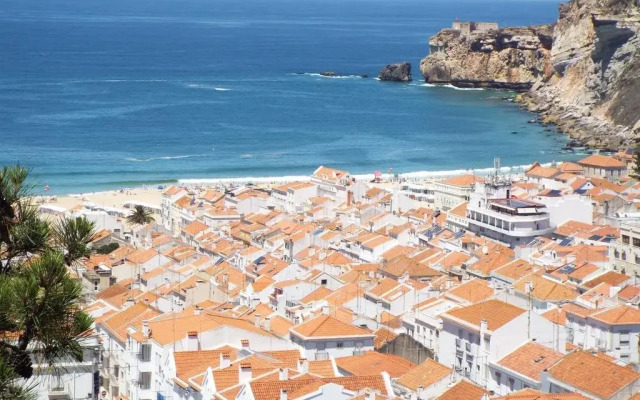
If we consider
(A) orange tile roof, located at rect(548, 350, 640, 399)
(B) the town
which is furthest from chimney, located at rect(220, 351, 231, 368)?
(A) orange tile roof, located at rect(548, 350, 640, 399)

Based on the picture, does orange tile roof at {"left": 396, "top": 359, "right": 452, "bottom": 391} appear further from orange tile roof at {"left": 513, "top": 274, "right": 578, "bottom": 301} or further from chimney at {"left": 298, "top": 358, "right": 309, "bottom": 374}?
orange tile roof at {"left": 513, "top": 274, "right": 578, "bottom": 301}

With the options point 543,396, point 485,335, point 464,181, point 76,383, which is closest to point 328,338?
point 485,335

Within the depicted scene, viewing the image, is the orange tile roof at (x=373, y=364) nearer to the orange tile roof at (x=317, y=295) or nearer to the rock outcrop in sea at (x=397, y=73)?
the orange tile roof at (x=317, y=295)

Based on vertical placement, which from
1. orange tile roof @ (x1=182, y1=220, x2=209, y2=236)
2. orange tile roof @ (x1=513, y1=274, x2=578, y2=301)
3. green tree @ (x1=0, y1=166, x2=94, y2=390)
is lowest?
orange tile roof @ (x1=182, y1=220, x2=209, y2=236)

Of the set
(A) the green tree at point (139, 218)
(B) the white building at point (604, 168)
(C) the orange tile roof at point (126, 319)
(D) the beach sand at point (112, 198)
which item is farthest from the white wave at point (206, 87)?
(C) the orange tile roof at point (126, 319)

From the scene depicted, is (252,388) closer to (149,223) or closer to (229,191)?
(149,223)

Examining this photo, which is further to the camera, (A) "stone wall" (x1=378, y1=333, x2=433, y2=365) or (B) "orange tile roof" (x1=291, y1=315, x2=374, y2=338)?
(A) "stone wall" (x1=378, y1=333, x2=433, y2=365)

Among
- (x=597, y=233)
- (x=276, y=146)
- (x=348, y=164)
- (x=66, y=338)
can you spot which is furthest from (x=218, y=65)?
(x=66, y=338)
